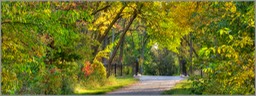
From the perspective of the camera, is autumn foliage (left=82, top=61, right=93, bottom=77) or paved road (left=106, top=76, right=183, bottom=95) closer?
paved road (left=106, top=76, right=183, bottom=95)

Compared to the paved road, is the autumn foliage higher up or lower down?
higher up

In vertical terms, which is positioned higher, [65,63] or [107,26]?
[107,26]

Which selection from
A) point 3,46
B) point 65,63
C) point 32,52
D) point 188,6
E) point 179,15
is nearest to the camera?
point 3,46

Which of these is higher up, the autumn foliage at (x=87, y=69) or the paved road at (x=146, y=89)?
the autumn foliage at (x=87, y=69)

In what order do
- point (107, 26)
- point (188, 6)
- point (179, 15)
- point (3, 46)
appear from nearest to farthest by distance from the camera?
point (3, 46), point (188, 6), point (179, 15), point (107, 26)

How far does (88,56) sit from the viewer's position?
647 inches

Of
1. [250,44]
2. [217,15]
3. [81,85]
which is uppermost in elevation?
[217,15]

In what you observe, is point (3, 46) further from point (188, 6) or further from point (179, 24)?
point (179, 24)

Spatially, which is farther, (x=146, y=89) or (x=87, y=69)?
(x=87, y=69)

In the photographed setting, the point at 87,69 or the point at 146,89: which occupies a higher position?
the point at 87,69

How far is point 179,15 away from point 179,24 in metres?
0.95

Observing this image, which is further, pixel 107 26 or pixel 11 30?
pixel 107 26

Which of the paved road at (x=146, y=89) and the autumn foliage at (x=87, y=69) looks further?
the autumn foliage at (x=87, y=69)

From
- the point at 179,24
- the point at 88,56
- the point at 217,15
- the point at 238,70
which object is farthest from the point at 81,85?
the point at 238,70
